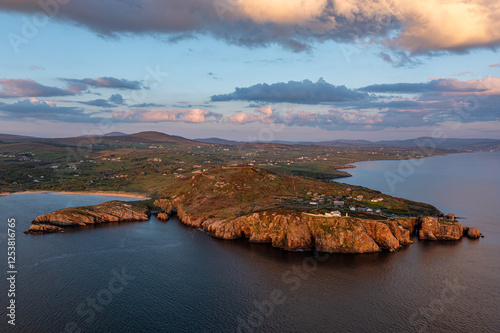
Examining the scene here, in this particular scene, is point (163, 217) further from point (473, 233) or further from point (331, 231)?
point (473, 233)

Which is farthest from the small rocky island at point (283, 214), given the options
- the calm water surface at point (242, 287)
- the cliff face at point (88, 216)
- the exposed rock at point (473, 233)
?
the calm water surface at point (242, 287)

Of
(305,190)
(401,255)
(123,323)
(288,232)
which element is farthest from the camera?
(305,190)

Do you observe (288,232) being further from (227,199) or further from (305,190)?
(305,190)

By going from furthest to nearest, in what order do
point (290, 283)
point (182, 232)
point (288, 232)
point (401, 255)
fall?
1. point (182, 232)
2. point (288, 232)
3. point (401, 255)
4. point (290, 283)

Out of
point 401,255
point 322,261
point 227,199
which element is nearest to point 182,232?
point 227,199

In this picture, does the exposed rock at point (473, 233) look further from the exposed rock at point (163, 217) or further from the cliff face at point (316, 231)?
the exposed rock at point (163, 217)

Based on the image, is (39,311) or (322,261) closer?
(39,311)

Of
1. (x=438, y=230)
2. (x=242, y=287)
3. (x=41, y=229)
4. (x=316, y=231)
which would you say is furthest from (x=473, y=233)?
(x=41, y=229)
